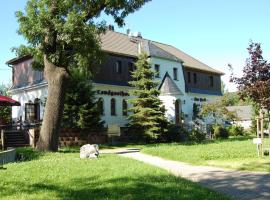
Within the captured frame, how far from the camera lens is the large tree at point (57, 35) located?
69.7ft

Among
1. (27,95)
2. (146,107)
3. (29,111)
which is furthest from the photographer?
(27,95)

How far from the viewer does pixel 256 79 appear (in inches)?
703

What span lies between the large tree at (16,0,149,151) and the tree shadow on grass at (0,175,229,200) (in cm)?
1113

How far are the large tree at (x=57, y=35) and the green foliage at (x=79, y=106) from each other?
6297mm

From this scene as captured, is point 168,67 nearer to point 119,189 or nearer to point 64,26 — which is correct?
point 64,26

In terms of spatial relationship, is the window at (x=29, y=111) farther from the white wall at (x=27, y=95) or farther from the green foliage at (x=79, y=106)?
the green foliage at (x=79, y=106)

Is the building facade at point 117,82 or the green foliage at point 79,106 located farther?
the building facade at point 117,82

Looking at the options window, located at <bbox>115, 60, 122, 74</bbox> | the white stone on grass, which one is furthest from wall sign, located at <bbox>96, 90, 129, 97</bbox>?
the white stone on grass

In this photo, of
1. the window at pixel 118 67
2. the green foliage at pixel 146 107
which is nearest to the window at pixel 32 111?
the window at pixel 118 67

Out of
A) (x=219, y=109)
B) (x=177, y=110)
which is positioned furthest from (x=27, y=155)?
(x=219, y=109)

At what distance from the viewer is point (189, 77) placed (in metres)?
44.7

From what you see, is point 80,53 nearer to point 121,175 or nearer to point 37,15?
point 37,15

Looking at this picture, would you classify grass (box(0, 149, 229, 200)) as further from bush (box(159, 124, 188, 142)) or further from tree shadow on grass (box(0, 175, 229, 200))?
bush (box(159, 124, 188, 142))

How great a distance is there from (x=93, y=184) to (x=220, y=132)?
30036 millimetres
